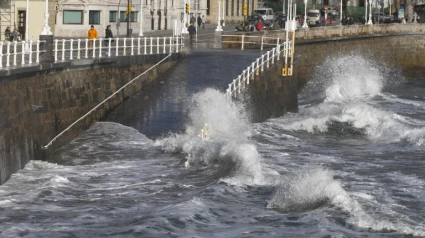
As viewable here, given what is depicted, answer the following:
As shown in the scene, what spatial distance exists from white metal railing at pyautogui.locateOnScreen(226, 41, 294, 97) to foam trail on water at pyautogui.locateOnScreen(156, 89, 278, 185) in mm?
724

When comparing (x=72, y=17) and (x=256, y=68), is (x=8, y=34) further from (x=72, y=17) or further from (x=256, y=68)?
(x=72, y=17)

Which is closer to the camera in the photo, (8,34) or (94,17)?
(8,34)

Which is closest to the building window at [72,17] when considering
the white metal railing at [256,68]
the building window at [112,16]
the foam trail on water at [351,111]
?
the building window at [112,16]

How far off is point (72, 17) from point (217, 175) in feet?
152

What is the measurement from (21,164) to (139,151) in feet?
13.4

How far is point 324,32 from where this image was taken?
73000mm

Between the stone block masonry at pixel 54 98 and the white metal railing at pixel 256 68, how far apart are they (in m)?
3.45

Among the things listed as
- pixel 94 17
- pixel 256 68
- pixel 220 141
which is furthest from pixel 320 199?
pixel 94 17

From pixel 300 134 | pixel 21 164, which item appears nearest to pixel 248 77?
pixel 300 134

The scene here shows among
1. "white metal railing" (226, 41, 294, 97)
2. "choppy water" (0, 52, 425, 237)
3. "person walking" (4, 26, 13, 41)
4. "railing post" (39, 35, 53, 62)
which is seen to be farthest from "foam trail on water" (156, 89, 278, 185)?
"person walking" (4, 26, 13, 41)

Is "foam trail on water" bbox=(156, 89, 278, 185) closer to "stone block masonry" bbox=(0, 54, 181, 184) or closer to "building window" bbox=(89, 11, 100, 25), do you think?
"stone block masonry" bbox=(0, 54, 181, 184)

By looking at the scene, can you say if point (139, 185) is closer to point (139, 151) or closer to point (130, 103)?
point (139, 151)

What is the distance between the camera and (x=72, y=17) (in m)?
74.6

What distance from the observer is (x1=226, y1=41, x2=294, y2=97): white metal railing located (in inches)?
1598
